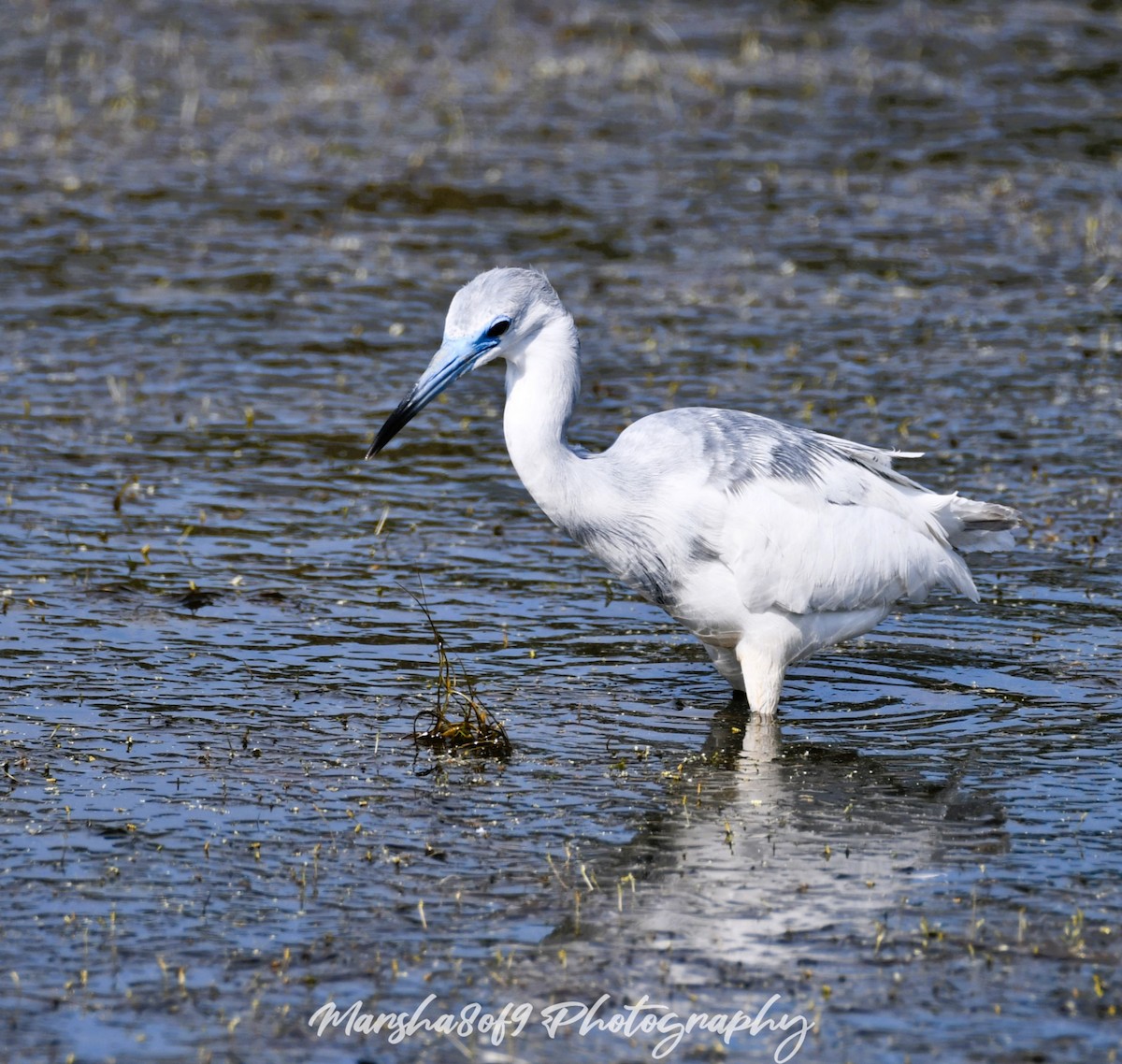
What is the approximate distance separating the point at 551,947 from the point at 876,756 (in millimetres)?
1998

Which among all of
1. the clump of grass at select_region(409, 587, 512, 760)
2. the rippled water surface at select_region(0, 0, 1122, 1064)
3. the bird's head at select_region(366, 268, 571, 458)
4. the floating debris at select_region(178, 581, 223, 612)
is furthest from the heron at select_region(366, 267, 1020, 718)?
the floating debris at select_region(178, 581, 223, 612)

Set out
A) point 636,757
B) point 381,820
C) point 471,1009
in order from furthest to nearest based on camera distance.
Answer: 1. point 636,757
2. point 381,820
3. point 471,1009

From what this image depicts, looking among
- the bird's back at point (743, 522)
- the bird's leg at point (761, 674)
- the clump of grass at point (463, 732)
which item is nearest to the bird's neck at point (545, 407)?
the bird's back at point (743, 522)

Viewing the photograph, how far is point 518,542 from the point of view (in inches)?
356

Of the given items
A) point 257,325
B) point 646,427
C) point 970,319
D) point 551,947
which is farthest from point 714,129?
point 551,947

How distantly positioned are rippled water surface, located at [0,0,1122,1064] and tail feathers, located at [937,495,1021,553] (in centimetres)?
51

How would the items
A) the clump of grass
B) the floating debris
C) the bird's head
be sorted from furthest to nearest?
the floating debris
the clump of grass
the bird's head

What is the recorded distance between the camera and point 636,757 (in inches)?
263

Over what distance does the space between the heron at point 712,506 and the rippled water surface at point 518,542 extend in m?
0.43

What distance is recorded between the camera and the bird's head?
6.39m

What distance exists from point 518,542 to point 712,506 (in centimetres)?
244

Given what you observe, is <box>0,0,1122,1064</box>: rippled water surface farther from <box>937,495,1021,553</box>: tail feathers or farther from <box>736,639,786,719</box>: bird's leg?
<box>937,495,1021,553</box>: tail feathers

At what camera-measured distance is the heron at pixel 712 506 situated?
21.3 ft

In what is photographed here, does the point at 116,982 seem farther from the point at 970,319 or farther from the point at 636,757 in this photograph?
the point at 970,319
